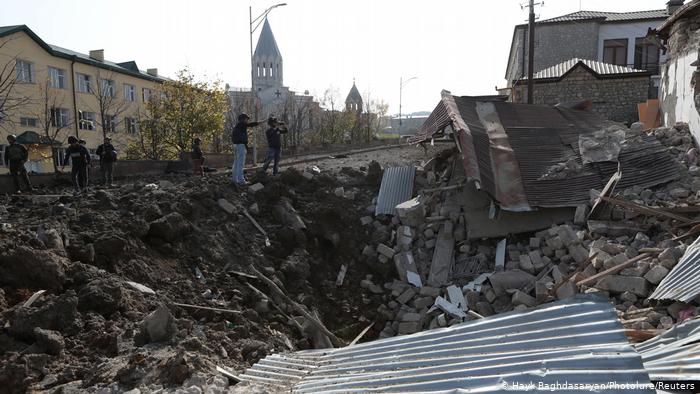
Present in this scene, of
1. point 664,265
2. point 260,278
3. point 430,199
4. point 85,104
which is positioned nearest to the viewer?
point 664,265

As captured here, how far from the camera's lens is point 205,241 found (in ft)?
28.6

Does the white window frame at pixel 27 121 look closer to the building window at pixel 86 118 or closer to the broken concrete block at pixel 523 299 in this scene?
the building window at pixel 86 118

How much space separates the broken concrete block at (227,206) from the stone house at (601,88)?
22.8m

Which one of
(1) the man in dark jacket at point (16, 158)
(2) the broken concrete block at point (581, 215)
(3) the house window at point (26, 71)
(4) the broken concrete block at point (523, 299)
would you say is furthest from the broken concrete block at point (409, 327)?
(3) the house window at point (26, 71)

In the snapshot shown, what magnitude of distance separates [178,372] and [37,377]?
4.30 feet

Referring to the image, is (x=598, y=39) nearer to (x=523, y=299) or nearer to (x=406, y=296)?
(x=406, y=296)

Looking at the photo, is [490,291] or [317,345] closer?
[317,345]

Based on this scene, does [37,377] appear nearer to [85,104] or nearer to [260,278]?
[260,278]

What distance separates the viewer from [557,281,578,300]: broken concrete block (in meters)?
7.37

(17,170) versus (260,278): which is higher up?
(17,170)


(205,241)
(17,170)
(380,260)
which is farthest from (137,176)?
(380,260)

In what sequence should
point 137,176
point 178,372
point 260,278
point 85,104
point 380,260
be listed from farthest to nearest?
point 85,104, point 137,176, point 380,260, point 260,278, point 178,372

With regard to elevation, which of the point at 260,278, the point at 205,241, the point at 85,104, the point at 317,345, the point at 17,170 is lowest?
the point at 317,345

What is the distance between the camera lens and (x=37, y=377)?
4414 mm
